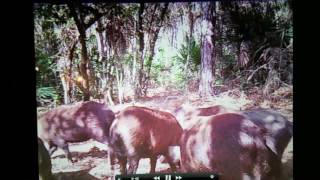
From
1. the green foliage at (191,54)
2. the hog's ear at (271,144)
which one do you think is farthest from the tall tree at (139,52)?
the hog's ear at (271,144)

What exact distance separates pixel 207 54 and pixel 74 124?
686 millimetres

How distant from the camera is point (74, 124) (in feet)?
6.73

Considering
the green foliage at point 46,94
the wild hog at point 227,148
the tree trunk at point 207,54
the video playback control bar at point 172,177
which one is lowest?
the video playback control bar at point 172,177

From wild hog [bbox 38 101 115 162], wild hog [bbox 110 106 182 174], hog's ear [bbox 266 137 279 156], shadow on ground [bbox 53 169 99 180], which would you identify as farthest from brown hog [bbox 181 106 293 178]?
shadow on ground [bbox 53 169 99 180]

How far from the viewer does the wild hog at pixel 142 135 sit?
206cm

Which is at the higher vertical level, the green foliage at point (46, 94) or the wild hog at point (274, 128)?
the green foliage at point (46, 94)

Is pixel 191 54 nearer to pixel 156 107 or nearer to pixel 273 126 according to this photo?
pixel 156 107

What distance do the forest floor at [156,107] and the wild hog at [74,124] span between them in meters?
0.03

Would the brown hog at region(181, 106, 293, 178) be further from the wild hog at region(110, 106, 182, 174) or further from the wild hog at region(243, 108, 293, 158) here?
the wild hog at region(110, 106, 182, 174)

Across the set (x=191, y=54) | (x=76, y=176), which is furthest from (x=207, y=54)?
(x=76, y=176)

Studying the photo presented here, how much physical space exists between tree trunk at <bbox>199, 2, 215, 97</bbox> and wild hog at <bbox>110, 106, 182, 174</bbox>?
0.67 feet

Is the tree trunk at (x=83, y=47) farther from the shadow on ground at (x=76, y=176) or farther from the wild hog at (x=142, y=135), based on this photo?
the shadow on ground at (x=76, y=176)
